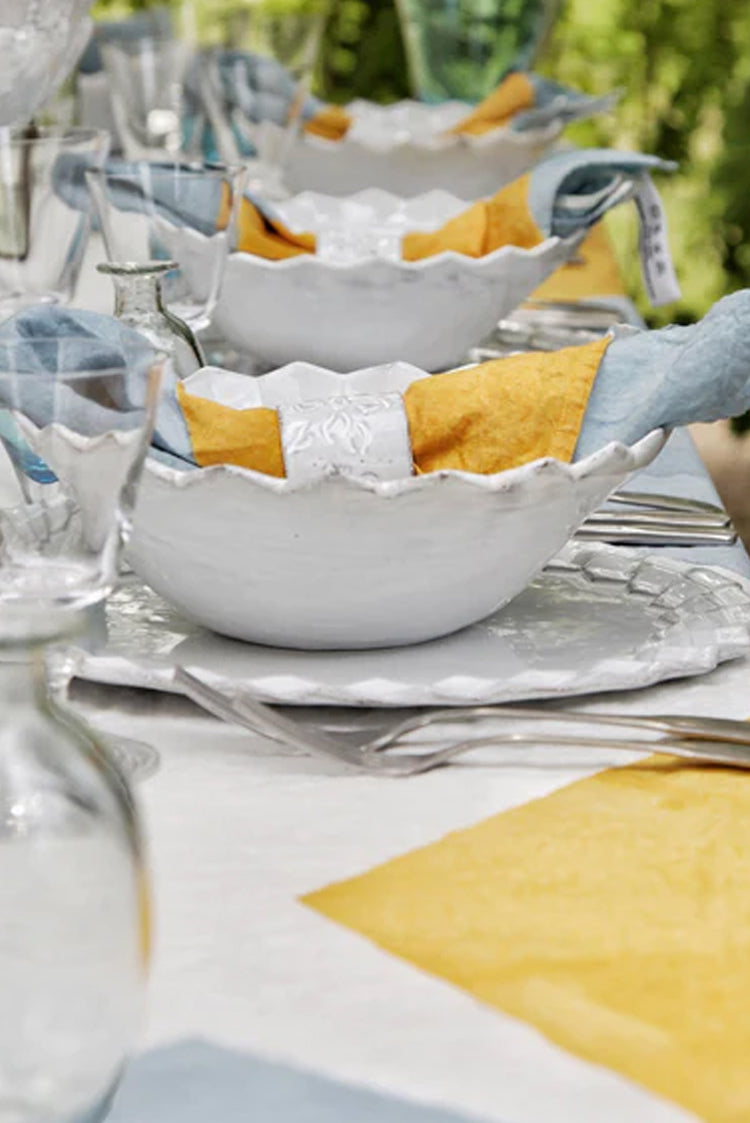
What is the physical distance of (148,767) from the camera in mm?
701

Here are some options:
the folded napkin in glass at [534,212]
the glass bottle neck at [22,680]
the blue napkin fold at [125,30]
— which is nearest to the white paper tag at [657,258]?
the folded napkin in glass at [534,212]

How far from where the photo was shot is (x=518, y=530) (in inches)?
30.2

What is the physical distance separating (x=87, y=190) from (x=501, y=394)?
1.51ft

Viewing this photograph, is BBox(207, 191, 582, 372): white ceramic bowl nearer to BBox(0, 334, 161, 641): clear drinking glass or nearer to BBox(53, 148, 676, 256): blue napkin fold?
BBox(53, 148, 676, 256): blue napkin fold

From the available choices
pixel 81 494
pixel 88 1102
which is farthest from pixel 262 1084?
pixel 81 494

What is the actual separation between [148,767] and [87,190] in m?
0.60

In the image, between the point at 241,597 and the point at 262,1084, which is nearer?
the point at 262,1084

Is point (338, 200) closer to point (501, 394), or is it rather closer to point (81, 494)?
point (501, 394)

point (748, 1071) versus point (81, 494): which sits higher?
point (81, 494)

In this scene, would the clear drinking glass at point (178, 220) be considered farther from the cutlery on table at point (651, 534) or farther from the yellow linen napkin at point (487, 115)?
the yellow linen napkin at point (487, 115)

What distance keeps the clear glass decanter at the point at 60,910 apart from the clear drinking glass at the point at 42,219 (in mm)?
818

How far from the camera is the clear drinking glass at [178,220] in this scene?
44.4 inches

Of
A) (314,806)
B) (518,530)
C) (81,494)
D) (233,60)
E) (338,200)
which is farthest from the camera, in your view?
(233,60)

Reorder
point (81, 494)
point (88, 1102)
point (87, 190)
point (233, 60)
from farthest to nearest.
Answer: point (233, 60) → point (87, 190) → point (81, 494) → point (88, 1102)
